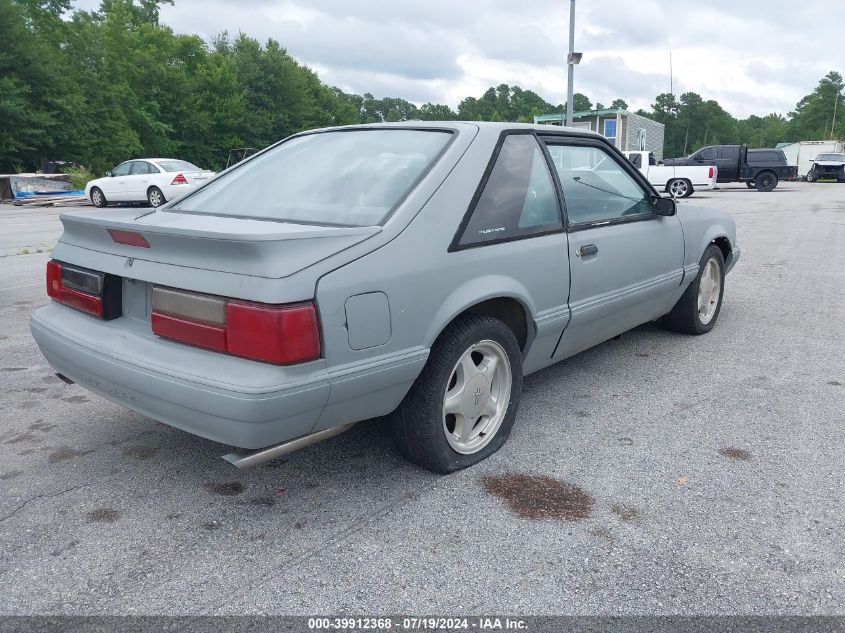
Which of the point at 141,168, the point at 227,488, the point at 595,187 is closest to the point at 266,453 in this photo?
the point at 227,488

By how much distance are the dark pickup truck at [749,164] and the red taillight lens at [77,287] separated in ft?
93.4

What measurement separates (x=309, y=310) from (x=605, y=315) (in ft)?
6.63

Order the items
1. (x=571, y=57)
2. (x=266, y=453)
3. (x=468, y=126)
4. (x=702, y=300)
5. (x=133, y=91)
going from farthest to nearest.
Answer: (x=133, y=91) → (x=571, y=57) → (x=702, y=300) → (x=468, y=126) → (x=266, y=453)

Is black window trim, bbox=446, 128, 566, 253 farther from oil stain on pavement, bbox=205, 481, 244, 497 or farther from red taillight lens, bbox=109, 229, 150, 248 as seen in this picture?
oil stain on pavement, bbox=205, 481, 244, 497

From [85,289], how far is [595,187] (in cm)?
260

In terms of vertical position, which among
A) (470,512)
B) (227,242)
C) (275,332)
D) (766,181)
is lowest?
(470,512)

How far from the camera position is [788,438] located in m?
3.33

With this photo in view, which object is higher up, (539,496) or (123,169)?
(123,169)

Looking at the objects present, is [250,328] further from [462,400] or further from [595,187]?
[595,187]

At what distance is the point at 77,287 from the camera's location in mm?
2994

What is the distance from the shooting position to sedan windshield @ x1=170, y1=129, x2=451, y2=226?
2.86 meters

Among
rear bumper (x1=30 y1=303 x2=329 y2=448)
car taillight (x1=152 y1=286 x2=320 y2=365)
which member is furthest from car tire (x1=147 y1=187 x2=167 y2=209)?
car taillight (x1=152 y1=286 x2=320 y2=365)

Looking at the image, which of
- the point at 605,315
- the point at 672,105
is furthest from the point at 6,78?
the point at 672,105

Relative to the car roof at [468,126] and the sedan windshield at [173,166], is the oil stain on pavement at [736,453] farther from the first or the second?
the sedan windshield at [173,166]
